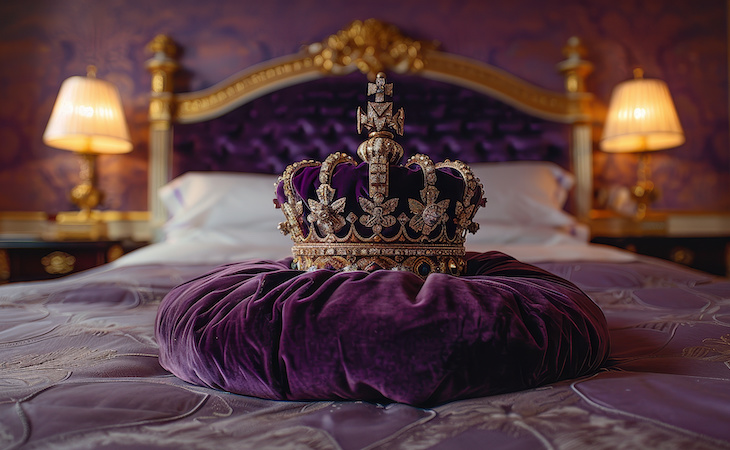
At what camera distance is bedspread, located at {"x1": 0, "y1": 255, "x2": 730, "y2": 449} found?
45 cm

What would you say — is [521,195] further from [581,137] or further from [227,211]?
[227,211]

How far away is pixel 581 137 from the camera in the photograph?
107 inches

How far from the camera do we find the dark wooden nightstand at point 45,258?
2279 mm

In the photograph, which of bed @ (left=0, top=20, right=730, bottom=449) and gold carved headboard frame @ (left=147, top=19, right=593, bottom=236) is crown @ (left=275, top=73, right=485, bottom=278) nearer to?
bed @ (left=0, top=20, right=730, bottom=449)

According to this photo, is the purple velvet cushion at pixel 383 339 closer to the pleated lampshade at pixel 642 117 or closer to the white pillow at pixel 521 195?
the white pillow at pixel 521 195

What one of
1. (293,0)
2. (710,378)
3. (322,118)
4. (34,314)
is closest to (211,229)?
(322,118)

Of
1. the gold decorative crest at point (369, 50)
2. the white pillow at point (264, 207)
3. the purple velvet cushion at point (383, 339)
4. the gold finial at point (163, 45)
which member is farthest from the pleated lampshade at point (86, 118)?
the purple velvet cushion at point (383, 339)

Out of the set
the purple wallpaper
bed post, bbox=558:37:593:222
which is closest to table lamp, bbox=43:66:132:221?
the purple wallpaper

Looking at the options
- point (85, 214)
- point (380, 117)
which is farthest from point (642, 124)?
point (85, 214)

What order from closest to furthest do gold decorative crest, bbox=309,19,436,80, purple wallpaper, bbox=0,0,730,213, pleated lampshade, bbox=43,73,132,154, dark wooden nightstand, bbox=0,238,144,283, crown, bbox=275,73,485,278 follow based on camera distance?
crown, bbox=275,73,485,278 < dark wooden nightstand, bbox=0,238,144,283 < pleated lampshade, bbox=43,73,132,154 < gold decorative crest, bbox=309,19,436,80 < purple wallpaper, bbox=0,0,730,213

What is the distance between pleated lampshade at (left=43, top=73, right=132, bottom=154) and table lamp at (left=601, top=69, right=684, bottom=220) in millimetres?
2485

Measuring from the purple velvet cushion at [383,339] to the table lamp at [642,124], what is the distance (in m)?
2.23

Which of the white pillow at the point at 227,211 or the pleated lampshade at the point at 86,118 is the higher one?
the pleated lampshade at the point at 86,118

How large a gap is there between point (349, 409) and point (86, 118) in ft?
7.90
